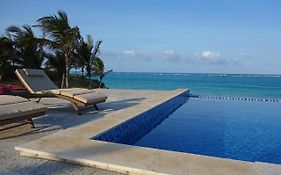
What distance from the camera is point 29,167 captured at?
297cm

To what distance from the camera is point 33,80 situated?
657 cm

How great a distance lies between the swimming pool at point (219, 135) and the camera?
4.63m

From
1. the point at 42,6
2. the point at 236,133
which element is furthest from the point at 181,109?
the point at 42,6

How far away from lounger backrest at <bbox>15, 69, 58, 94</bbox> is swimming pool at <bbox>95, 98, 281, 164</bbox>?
2.49m

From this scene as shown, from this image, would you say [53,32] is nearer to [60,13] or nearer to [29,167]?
[60,13]

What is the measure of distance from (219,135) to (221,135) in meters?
0.04

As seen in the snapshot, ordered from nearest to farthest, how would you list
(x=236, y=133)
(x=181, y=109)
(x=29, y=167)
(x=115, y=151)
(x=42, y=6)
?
(x=29, y=167), (x=115, y=151), (x=236, y=133), (x=181, y=109), (x=42, y=6)

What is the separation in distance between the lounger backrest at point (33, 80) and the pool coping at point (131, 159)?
9.22 ft

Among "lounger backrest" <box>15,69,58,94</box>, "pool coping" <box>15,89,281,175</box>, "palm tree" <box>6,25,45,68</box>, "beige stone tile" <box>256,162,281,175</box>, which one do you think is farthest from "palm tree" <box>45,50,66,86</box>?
"beige stone tile" <box>256,162,281,175</box>

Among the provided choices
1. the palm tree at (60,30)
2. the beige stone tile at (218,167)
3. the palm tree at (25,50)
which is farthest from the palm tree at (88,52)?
the beige stone tile at (218,167)

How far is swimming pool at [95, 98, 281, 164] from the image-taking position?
15.2 ft

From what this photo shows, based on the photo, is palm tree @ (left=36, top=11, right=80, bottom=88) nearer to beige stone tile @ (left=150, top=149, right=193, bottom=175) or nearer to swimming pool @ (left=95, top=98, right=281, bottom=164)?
swimming pool @ (left=95, top=98, right=281, bottom=164)

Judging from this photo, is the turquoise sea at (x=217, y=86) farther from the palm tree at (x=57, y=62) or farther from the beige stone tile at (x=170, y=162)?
the beige stone tile at (x=170, y=162)

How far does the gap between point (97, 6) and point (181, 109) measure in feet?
22.4
